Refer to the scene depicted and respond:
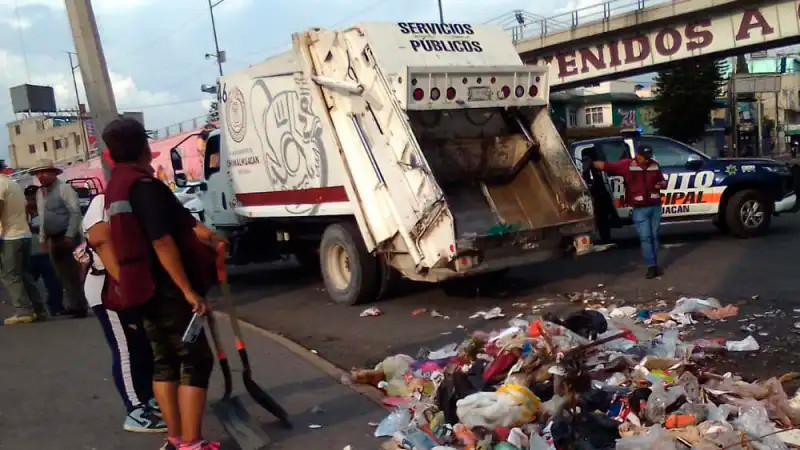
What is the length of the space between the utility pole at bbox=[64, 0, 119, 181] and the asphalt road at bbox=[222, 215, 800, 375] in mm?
3074

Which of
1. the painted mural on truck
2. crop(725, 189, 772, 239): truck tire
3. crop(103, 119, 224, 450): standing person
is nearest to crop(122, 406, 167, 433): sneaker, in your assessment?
crop(103, 119, 224, 450): standing person

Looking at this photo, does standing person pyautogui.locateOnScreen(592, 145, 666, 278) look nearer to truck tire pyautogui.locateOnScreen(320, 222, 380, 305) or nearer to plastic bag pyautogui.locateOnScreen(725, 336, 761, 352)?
truck tire pyautogui.locateOnScreen(320, 222, 380, 305)

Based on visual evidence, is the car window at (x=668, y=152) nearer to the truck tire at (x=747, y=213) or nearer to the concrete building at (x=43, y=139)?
the truck tire at (x=747, y=213)

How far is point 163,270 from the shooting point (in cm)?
404

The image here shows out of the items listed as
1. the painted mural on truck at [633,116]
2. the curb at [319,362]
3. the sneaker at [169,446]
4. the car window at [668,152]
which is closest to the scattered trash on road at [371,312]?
the curb at [319,362]

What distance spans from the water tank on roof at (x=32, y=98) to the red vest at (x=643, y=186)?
56710mm

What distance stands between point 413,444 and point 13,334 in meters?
5.41

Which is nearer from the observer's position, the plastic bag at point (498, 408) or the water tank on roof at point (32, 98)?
the plastic bag at point (498, 408)

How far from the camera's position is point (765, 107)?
67.5 m

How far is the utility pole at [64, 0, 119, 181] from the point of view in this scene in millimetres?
9227

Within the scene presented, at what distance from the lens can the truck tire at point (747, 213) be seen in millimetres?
11828

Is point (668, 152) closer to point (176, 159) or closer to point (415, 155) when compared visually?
point (415, 155)

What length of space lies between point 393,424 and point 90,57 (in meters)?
6.69

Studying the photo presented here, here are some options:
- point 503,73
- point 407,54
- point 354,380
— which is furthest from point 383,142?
point 354,380
